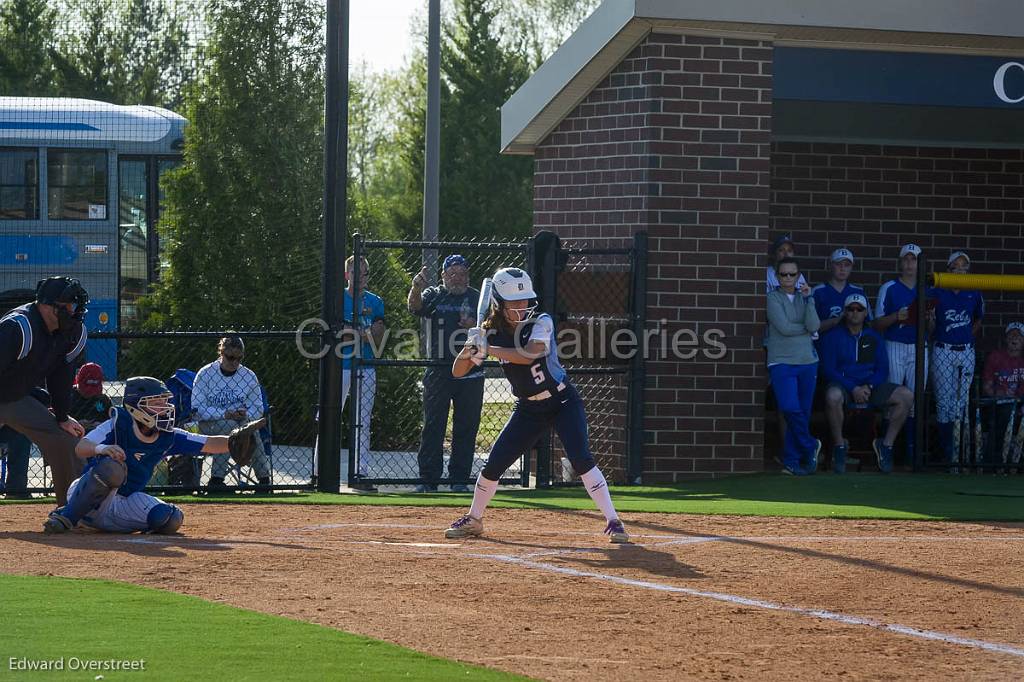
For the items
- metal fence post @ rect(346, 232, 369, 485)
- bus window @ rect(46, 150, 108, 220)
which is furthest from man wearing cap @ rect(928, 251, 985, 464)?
bus window @ rect(46, 150, 108, 220)

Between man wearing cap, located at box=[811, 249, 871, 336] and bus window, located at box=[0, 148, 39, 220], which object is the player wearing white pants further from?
bus window, located at box=[0, 148, 39, 220]

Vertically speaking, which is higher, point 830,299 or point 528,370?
point 830,299

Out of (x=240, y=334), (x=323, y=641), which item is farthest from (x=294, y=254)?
(x=323, y=641)

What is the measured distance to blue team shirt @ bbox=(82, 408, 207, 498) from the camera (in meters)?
8.82

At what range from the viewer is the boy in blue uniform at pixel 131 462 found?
8.70 meters

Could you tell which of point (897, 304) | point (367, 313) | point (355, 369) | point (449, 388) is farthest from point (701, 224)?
point (355, 369)

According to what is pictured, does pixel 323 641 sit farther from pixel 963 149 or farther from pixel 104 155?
pixel 104 155

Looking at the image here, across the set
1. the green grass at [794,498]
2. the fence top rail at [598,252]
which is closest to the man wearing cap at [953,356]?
the green grass at [794,498]

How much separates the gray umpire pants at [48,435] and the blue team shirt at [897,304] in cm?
753

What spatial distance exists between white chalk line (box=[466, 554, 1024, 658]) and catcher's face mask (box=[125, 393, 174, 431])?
2111mm

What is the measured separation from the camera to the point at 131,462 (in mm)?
8914

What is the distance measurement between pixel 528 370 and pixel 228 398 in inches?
163

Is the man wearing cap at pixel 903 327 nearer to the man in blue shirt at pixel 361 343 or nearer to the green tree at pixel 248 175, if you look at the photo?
the man in blue shirt at pixel 361 343

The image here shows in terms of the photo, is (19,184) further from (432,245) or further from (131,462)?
(131,462)
